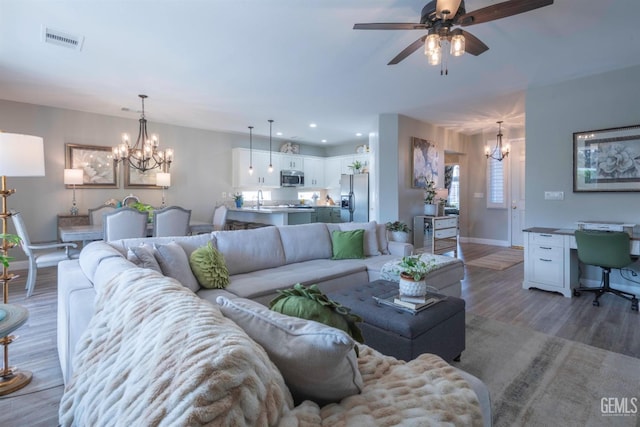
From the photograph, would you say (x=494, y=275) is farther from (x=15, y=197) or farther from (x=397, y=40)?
(x=15, y=197)

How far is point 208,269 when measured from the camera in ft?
8.61

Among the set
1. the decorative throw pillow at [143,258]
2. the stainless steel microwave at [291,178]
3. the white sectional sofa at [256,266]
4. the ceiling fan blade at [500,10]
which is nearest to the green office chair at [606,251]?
the white sectional sofa at [256,266]

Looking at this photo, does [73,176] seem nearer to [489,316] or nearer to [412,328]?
[412,328]

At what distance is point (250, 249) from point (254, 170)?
4681mm

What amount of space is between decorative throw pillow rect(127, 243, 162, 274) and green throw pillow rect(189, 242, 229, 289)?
12.7 inches

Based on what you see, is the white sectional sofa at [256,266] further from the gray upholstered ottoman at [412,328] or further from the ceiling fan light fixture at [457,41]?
the ceiling fan light fixture at [457,41]

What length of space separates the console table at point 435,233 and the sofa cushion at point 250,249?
3.43 m

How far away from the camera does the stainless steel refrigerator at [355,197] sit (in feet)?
24.6

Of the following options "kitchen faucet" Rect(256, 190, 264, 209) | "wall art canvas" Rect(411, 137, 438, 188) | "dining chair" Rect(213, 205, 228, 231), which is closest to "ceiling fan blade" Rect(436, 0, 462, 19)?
"wall art canvas" Rect(411, 137, 438, 188)

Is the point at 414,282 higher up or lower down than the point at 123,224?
lower down

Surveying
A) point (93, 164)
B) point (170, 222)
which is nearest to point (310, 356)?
point (170, 222)

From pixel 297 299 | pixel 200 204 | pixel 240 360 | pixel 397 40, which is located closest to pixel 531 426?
pixel 297 299

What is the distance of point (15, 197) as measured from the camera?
200 inches

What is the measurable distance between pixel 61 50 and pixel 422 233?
579 cm
